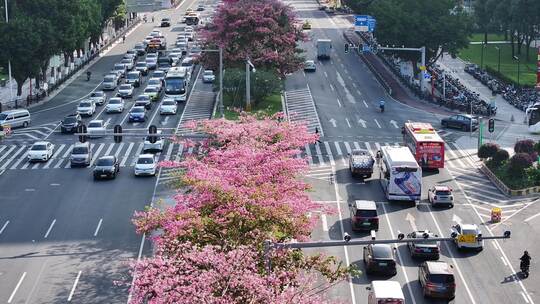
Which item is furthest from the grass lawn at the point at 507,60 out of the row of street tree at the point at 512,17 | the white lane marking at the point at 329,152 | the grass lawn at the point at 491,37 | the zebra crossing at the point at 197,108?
the white lane marking at the point at 329,152

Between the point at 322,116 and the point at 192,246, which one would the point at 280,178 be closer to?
the point at 192,246

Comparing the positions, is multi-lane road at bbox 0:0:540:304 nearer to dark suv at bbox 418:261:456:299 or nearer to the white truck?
dark suv at bbox 418:261:456:299

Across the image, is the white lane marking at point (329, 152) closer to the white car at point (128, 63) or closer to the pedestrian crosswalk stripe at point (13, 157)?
the pedestrian crosswalk stripe at point (13, 157)

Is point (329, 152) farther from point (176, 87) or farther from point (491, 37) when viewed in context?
point (491, 37)

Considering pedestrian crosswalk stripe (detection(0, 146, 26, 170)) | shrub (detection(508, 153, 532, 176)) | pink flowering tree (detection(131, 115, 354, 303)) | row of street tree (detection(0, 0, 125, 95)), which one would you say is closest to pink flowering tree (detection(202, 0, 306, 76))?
row of street tree (detection(0, 0, 125, 95))

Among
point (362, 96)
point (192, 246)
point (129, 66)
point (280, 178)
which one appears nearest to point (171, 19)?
point (129, 66)
